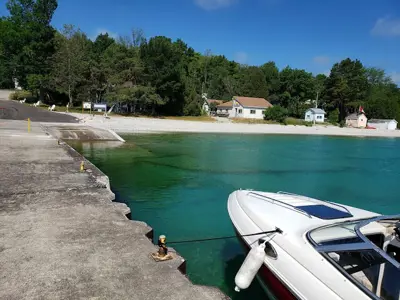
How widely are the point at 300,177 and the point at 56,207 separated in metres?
14.3

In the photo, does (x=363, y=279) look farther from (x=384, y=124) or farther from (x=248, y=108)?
(x=384, y=124)

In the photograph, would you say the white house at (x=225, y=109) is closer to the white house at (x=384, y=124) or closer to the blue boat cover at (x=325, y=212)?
the white house at (x=384, y=124)

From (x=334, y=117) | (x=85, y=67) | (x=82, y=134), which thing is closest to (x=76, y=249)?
(x=82, y=134)

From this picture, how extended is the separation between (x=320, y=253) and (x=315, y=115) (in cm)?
6593

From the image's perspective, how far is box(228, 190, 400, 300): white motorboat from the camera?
12.2 feet

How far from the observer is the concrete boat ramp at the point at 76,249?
3.62 metres

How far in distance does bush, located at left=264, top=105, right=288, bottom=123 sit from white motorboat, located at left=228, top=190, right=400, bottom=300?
56.2 meters

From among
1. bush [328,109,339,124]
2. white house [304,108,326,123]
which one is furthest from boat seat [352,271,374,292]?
bush [328,109,339,124]

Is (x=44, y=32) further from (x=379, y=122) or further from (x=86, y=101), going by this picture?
(x=379, y=122)

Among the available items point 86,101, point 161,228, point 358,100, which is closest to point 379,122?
point 358,100

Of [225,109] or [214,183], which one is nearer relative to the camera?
[214,183]

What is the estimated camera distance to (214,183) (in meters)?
14.8

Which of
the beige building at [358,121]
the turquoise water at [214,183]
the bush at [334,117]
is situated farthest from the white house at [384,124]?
the turquoise water at [214,183]

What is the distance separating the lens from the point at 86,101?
170ft
